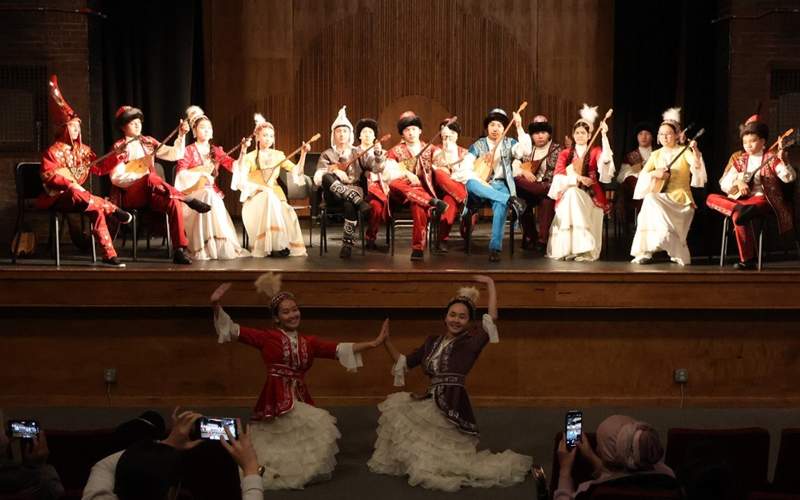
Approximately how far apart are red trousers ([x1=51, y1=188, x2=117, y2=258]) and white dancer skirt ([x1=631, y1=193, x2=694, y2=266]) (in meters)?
3.52

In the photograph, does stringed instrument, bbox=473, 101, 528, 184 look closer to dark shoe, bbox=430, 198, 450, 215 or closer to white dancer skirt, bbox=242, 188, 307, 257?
dark shoe, bbox=430, 198, 450, 215

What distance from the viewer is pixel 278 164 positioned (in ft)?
28.7

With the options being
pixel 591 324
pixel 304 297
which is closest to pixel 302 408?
pixel 304 297

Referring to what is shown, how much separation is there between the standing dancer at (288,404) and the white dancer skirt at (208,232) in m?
2.59

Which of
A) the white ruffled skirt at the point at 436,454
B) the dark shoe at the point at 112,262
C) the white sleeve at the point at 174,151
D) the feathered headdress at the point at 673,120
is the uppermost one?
the feathered headdress at the point at 673,120

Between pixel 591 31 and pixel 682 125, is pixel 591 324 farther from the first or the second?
pixel 591 31

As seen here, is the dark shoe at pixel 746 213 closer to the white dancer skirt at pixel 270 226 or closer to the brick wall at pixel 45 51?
the white dancer skirt at pixel 270 226

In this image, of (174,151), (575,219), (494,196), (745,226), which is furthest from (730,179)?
(174,151)

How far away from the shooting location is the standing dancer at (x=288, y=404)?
5.67 meters

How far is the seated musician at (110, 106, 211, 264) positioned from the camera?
8195mm

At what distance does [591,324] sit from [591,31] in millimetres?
4522

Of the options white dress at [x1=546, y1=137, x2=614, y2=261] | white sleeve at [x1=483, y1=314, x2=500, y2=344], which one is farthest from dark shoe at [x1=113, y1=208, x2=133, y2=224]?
white sleeve at [x1=483, y1=314, x2=500, y2=344]

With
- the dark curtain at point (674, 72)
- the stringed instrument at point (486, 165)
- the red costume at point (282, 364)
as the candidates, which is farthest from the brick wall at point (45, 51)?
the dark curtain at point (674, 72)

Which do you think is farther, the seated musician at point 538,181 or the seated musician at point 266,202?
the seated musician at point 538,181
